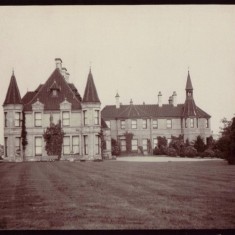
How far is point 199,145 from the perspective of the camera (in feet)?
55.7

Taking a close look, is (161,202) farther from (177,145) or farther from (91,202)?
(177,145)

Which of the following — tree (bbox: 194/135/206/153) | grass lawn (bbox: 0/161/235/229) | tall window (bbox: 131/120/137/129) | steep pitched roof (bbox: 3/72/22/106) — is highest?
tall window (bbox: 131/120/137/129)

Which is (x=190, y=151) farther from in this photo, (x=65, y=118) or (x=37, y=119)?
(x=37, y=119)

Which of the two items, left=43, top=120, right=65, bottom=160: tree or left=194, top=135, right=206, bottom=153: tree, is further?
left=194, top=135, right=206, bottom=153: tree

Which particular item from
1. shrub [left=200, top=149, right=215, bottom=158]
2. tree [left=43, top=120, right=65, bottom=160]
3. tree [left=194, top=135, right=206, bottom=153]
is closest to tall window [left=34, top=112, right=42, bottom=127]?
tree [left=43, top=120, right=65, bottom=160]

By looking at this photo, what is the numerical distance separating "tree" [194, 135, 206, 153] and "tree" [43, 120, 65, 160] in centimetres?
588

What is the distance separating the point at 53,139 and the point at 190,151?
22.6 feet

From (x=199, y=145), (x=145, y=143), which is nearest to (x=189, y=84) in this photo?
(x=199, y=145)

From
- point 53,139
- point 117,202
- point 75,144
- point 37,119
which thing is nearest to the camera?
point 117,202

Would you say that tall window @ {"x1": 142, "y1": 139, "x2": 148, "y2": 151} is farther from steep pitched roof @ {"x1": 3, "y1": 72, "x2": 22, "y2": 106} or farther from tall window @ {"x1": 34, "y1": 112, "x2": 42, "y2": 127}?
steep pitched roof @ {"x1": 3, "y1": 72, "x2": 22, "y2": 106}

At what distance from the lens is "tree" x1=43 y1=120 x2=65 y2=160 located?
1458 cm

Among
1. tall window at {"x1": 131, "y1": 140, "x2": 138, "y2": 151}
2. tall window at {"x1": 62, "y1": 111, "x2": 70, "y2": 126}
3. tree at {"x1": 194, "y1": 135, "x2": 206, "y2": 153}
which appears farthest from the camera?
tall window at {"x1": 131, "y1": 140, "x2": 138, "y2": 151}
